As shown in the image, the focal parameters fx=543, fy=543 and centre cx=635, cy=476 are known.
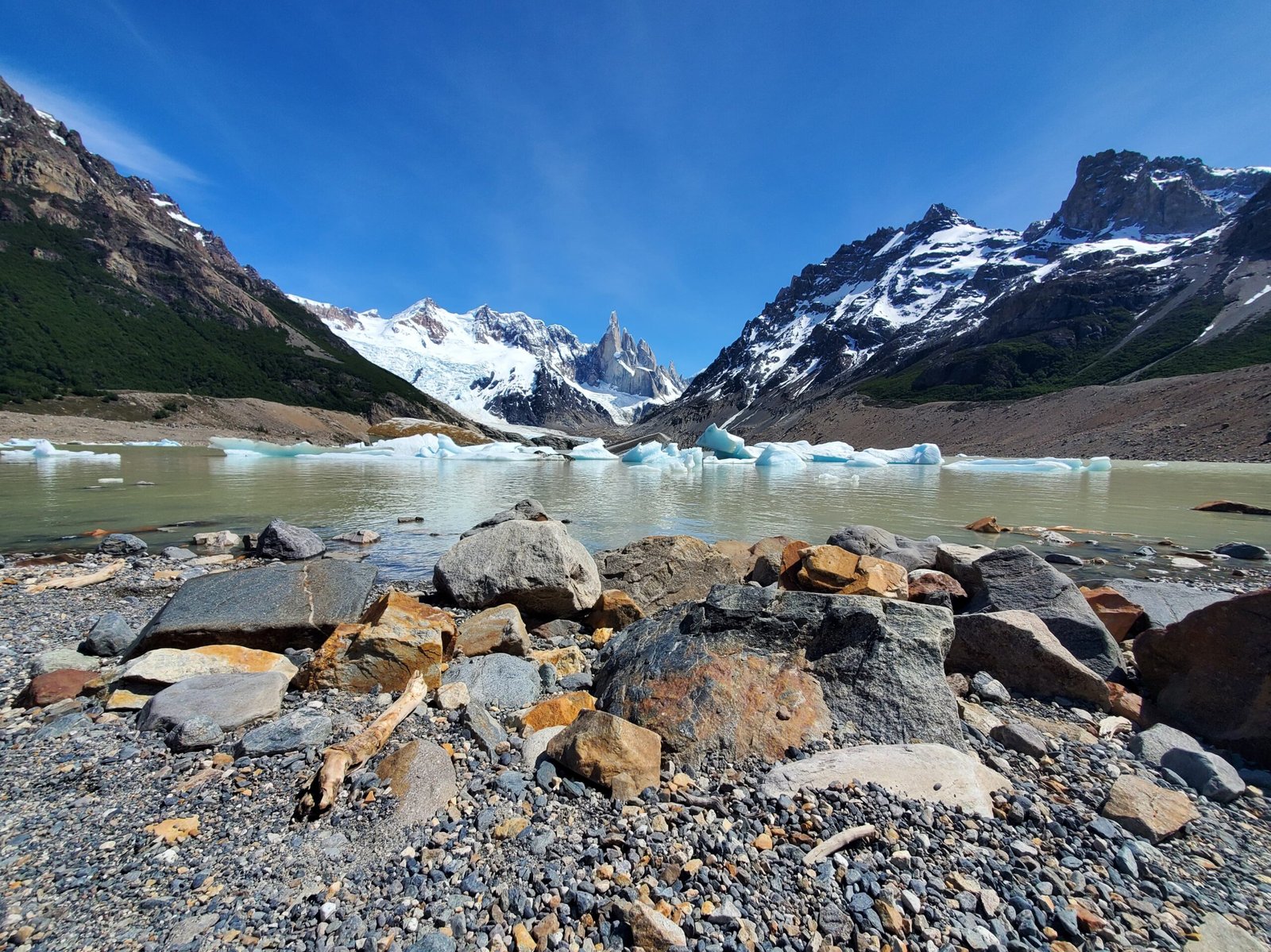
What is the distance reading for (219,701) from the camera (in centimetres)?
361

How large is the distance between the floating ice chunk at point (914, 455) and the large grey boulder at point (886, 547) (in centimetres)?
4940

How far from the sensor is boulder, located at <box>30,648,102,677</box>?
431 centimetres

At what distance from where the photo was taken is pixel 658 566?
7.43m

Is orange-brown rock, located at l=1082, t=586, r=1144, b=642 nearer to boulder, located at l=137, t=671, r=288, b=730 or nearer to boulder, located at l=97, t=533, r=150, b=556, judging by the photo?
boulder, located at l=137, t=671, r=288, b=730

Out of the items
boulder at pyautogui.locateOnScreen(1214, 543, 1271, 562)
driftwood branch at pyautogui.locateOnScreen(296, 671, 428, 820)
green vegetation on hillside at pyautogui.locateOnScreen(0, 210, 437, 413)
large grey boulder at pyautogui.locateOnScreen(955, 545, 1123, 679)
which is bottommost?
driftwood branch at pyautogui.locateOnScreen(296, 671, 428, 820)

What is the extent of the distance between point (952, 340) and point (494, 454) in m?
116

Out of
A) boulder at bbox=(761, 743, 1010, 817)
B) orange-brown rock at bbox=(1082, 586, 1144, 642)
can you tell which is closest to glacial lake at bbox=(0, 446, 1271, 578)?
orange-brown rock at bbox=(1082, 586, 1144, 642)

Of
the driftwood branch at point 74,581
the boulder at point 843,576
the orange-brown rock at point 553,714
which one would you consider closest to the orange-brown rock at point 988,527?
the boulder at point 843,576

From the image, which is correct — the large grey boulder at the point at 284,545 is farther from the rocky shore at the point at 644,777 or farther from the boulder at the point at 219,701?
the boulder at the point at 219,701

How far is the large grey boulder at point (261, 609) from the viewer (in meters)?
4.74

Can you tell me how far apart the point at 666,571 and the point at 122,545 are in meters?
9.93

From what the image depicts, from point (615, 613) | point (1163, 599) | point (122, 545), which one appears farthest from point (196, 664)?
point (1163, 599)

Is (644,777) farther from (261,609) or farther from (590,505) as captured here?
(590,505)

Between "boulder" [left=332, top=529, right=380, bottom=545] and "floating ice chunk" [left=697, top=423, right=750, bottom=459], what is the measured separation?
51.4 metres
